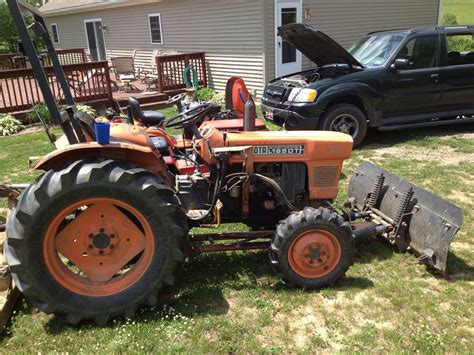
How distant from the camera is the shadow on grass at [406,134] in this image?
7.81 m

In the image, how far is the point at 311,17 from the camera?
12422 millimetres

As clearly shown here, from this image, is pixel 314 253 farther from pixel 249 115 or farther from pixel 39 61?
pixel 39 61

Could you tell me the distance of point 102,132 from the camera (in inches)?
118

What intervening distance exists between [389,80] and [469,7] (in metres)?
44.1

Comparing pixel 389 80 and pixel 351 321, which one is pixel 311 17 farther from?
pixel 351 321

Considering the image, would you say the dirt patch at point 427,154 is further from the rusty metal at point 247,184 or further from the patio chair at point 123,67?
the patio chair at point 123,67

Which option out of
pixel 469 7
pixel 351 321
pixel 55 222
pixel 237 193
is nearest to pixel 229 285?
pixel 237 193

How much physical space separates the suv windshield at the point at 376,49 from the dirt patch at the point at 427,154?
1.46m

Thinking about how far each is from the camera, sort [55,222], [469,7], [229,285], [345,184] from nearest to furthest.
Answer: [55,222] < [229,285] < [345,184] < [469,7]

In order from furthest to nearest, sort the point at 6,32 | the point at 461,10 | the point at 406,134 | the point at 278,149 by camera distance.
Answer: the point at 461,10, the point at 6,32, the point at 406,134, the point at 278,149

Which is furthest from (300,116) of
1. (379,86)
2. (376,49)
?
(376,49)

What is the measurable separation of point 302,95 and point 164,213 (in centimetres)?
470

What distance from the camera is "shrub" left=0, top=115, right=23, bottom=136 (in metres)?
9.77

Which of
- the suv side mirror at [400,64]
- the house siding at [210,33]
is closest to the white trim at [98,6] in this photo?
the house siding at [210,33]
